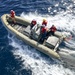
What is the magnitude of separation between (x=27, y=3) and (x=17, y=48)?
1240 centimetres

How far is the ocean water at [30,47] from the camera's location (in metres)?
26.8

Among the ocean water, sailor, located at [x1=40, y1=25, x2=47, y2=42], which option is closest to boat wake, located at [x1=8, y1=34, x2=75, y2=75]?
the ocean water

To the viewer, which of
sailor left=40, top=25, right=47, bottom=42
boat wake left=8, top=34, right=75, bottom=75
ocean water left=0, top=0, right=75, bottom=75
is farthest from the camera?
sailor left=40, top=25, right=47, bottom=42

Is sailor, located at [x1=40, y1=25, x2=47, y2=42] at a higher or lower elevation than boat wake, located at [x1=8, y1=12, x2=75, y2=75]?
higher

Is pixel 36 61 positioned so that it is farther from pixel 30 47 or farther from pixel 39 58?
pixel 30 47

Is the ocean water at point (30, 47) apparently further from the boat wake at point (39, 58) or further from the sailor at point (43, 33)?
the sailor at point (43, 33)

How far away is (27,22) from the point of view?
1281 inches

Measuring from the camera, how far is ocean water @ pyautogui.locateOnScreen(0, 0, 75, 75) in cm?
2678

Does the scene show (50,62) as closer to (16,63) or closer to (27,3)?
(16,63)

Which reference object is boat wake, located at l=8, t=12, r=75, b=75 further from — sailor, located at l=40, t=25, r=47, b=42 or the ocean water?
sailor, located at l=40, t=25, r=47, b=42

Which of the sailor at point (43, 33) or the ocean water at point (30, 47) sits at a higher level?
the sailor at point (43, 33)

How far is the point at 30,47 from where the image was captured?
1197 inches

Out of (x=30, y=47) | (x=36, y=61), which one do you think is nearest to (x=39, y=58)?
(x=36, y=61)

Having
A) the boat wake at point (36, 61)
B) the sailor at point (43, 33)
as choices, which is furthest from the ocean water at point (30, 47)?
the sailor at point (43, 33)
